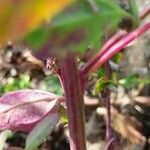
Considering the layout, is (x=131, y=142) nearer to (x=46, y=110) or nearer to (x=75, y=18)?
(x=46, y=110)

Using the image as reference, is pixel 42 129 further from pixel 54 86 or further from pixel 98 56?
pixel 54 86

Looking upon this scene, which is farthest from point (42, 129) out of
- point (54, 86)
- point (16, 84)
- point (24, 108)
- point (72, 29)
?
point (16, 84)

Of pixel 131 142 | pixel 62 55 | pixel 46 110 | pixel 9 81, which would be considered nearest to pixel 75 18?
pixel 62 55

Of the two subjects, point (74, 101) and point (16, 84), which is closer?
point (74, 101)

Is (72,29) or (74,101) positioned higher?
(72,29)

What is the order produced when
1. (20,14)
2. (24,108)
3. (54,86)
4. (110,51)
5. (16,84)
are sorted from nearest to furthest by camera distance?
(20,14) < (110,51) < (24,108) < (54,86) < (16,84)

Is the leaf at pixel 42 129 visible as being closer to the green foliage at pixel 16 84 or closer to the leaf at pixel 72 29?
the leaf at pixel 72 29

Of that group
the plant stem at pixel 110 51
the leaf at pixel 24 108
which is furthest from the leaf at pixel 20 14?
the leaf at pixel 24 108
